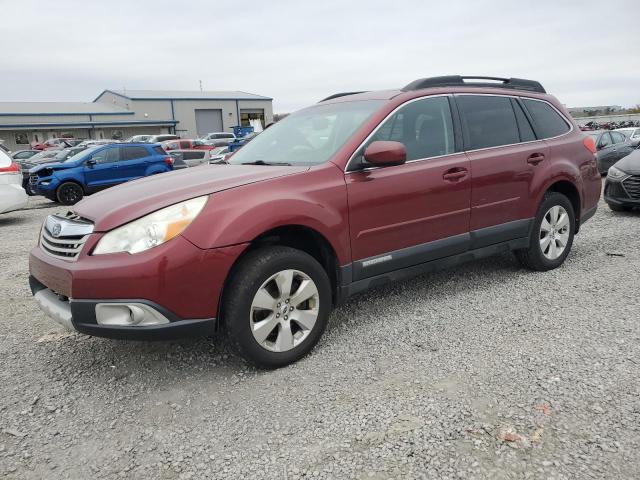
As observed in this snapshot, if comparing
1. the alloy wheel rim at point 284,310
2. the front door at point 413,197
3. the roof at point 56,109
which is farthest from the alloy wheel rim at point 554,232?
the roof at point 56,109

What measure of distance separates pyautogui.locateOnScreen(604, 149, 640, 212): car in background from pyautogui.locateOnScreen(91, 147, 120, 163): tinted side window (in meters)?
→ 11.8

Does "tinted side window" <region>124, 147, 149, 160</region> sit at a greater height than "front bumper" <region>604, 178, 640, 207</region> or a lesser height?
greater

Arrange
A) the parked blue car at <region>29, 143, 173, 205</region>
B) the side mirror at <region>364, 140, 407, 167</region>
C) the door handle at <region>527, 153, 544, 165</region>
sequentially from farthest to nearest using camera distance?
the parked blue car at <region>29, 143, 173, 205</region>
the door handle at <region>527, 153, 544, 165</region>
the side mirror at <region>364, 140, 407, 167</region>

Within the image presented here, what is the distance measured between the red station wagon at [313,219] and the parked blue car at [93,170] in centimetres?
1035

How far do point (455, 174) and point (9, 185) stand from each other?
828 cm

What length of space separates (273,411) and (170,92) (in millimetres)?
60525

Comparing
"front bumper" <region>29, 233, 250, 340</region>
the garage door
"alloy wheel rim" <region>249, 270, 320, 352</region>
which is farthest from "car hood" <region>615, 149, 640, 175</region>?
the garage door

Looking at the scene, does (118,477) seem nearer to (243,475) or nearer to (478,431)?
(243,475)

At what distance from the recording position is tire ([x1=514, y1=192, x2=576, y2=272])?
183 inches

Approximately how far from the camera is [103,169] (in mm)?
13391

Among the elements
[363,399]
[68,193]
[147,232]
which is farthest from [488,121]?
[68,193]

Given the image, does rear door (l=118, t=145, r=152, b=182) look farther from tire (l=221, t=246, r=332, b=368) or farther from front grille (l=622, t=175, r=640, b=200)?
tire (l=221, t=246, r=332, b=368)

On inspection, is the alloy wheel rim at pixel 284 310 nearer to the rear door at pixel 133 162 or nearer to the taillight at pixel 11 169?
the taillight at pixel 11 169

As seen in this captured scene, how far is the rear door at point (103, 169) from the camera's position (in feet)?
43.2
